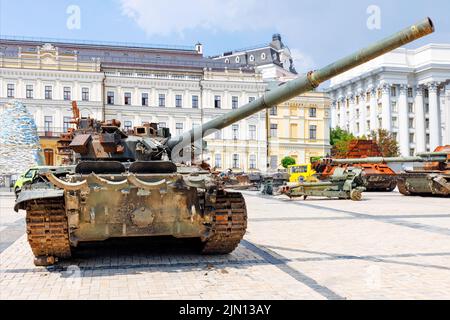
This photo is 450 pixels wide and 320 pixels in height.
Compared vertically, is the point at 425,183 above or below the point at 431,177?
below

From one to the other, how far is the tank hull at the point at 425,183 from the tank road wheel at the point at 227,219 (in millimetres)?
15954

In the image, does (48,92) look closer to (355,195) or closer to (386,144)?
(386,144)

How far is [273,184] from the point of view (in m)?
26.7

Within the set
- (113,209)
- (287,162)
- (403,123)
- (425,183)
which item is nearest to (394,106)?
(403,123)

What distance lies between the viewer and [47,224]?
21.5 ft

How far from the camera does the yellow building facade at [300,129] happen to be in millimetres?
54938

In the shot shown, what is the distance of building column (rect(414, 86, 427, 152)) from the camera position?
72.9 m

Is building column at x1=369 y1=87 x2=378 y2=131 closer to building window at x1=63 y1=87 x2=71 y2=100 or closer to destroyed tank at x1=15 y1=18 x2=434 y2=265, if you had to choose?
building window at x1=63 y1=87 x2=71 y2=100

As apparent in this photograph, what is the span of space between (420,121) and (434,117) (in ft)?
6.35

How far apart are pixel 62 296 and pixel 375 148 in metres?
26.0

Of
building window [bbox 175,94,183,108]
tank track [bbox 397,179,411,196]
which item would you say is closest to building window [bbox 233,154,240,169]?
building window [bbox 175,94,183,108]

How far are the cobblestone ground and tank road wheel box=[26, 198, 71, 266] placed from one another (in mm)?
367

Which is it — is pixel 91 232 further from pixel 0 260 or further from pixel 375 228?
pixel 375 228
